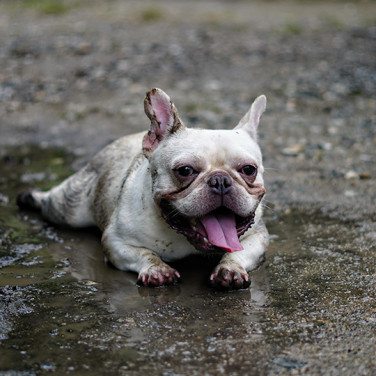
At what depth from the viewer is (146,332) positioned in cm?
356

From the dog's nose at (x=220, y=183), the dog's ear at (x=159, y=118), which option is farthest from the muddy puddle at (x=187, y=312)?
the dog's ear at (x=159, y=118)

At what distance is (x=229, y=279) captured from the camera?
4195 millimetres

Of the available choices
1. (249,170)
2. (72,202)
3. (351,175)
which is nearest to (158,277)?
(249,170)

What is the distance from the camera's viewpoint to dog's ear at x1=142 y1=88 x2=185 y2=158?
175 inches

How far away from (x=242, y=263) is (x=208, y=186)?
30.1 inches

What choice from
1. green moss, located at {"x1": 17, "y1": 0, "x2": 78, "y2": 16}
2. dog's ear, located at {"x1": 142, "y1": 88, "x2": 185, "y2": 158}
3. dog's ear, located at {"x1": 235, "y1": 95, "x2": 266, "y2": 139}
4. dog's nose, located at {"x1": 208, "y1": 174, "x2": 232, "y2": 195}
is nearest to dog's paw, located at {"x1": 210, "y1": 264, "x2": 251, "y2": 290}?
dog's nose, located at {"x1": 208, "y1": 174, "x2": 232, "y2": 195}

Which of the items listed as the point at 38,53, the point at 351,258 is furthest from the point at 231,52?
the point at 351,258

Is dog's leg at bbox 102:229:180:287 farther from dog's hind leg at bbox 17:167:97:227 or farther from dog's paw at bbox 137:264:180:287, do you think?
dog's hind leg at bbox 17:167:97:227

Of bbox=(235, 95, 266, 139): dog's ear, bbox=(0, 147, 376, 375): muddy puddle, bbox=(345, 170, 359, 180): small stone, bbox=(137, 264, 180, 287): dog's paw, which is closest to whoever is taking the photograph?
bbox=(0, 147, 376, 375): muddy puddle

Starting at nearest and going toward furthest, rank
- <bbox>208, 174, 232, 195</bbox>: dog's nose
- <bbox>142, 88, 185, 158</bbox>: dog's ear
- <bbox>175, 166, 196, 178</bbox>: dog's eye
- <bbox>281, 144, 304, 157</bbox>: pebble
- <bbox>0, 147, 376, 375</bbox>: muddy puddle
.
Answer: <bbox>0, 147, 376, 375</bbox>: muddy puddle → <bbox>208, 174, 232, 195</bbox>: dog's nose → <bbox>175, 166, 196, 178</bbox>: dog's eye → <bbox>142, 88, 185, 158</bbox>: dog's ear → <bbox>281, 144, 304, 157</bbox>: pebble

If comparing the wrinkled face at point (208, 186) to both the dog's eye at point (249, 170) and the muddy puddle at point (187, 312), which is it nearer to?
the dog's eye at point (249, 170)

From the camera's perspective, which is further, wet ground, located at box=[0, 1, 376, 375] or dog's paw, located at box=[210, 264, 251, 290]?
dog's paw, located at box=[210, 264, 251, 290]

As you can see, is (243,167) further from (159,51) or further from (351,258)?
(159,51)

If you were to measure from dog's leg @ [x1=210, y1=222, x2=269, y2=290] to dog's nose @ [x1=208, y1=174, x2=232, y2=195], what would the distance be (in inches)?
23.6
